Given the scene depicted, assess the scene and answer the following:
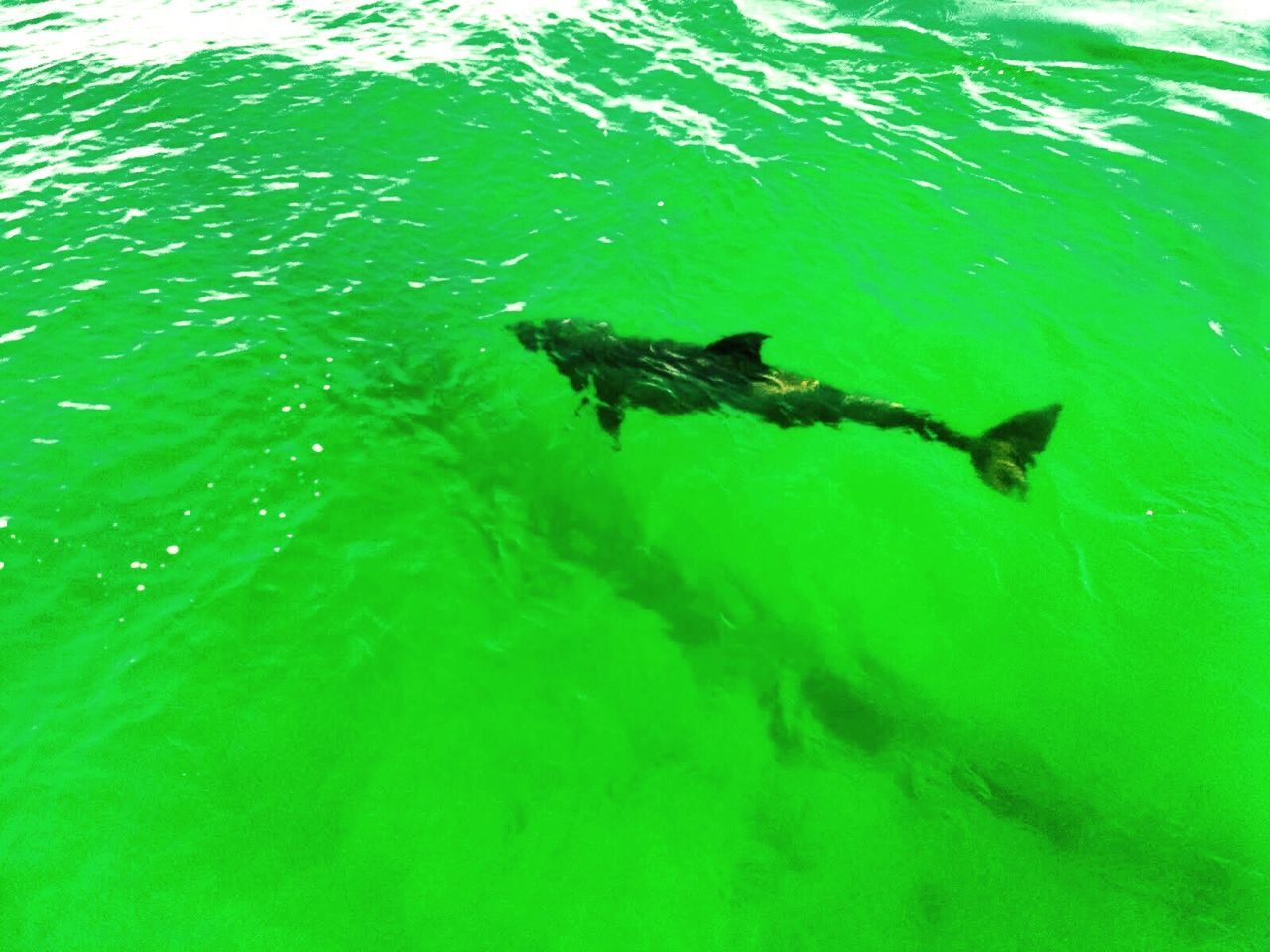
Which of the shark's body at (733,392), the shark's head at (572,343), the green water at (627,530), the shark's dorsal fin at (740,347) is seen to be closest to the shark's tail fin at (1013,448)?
the shark's body at (733,392)

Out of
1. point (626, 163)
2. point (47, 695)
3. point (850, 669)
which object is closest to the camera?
point (47, 695)

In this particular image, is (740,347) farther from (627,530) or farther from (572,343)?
(627,530)

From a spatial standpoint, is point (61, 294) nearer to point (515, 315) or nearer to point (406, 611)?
point (515, 315)

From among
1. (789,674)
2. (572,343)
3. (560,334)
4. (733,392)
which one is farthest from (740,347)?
(789,674)

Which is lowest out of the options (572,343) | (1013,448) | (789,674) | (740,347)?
(789,674)

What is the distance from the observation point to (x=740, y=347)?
8.91 metres

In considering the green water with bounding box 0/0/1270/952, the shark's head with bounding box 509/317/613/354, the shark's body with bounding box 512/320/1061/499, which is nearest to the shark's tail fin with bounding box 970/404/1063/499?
the shark's body with bounding box 512/320/1061/499

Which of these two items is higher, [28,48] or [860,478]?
[28,48]

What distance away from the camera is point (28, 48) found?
15555 millimetres

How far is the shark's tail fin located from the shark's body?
0.03ft

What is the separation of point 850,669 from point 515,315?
627 centimetres

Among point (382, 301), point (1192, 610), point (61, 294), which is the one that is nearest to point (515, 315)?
point (382, 301)

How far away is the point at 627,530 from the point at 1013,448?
14.1ft

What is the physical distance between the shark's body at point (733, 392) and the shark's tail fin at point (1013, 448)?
0.01 meters
